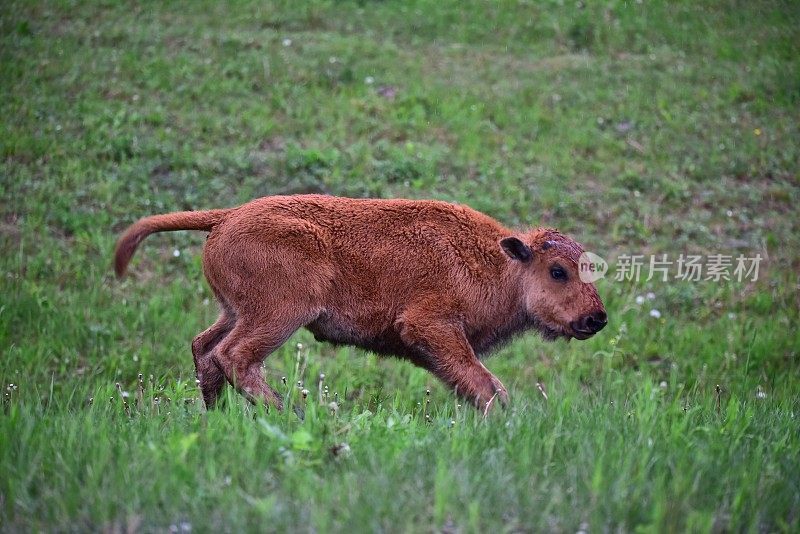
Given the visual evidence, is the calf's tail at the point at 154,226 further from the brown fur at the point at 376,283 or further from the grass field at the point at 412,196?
the grass field at the point at 412,196

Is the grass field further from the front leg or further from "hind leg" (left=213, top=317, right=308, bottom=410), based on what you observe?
"hind leg" (left=213, top=317, right=308, bottom=410)


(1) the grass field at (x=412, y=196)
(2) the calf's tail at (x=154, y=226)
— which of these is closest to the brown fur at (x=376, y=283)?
(2) the calf's tail at (x=154, y=226)

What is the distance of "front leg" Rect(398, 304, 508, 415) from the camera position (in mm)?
6184

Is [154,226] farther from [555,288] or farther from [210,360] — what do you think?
[555,288]

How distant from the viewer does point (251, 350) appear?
6.05 meters

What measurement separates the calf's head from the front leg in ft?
2.04

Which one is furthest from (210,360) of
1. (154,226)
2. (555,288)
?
(555,288)

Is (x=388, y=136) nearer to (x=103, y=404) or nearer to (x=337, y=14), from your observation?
(x=337, y=14)

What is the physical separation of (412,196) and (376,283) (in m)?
4.51

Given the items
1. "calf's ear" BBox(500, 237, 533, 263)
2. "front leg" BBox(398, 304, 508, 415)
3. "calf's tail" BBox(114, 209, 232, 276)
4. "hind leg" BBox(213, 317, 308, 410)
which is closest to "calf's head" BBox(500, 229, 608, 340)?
"calf's ear" BBox(500, 237, 533, 263)

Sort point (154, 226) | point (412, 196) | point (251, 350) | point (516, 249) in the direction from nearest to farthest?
point (251, 350)
point (154, 226)
point (516, 249)
point (412, 196)

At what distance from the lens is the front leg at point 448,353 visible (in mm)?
6184

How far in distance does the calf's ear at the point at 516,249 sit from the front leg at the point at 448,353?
62 cm

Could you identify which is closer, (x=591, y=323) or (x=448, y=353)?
(x=448, y=353)
